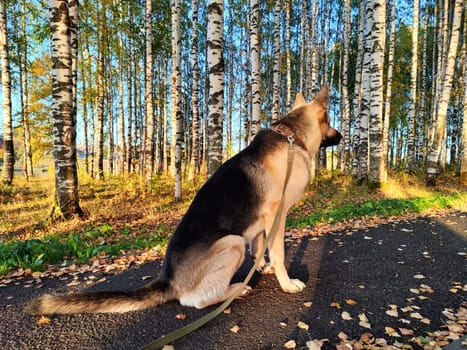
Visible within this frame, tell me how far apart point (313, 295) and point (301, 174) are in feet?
4.53

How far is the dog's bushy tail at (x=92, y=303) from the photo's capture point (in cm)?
233

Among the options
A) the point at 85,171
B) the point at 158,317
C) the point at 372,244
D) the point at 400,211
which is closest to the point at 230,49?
the point at 85,171

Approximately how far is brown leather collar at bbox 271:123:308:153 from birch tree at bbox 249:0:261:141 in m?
9.06

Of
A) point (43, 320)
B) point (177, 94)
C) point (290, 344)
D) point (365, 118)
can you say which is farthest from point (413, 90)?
point (43, 320)

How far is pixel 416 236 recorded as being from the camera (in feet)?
16.9

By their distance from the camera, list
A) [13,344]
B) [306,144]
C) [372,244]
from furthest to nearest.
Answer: [372,244] → [306,144] → [13,344]

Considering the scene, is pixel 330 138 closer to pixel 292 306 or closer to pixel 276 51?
pixel 292 306

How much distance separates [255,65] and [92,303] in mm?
11557

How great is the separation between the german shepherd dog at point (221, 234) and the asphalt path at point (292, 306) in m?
0.16

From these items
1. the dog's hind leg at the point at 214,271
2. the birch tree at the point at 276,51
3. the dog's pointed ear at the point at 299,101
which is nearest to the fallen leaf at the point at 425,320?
the dog's hind leg at the point at 214,271

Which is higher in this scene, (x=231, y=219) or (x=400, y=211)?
(x=231, y=219)

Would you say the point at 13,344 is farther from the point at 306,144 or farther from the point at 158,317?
the point at 306,144

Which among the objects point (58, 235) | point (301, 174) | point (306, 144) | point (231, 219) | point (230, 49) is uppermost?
point (230, 49)

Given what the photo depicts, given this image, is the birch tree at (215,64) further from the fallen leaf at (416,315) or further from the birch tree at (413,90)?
the birch tree at (413,90)
